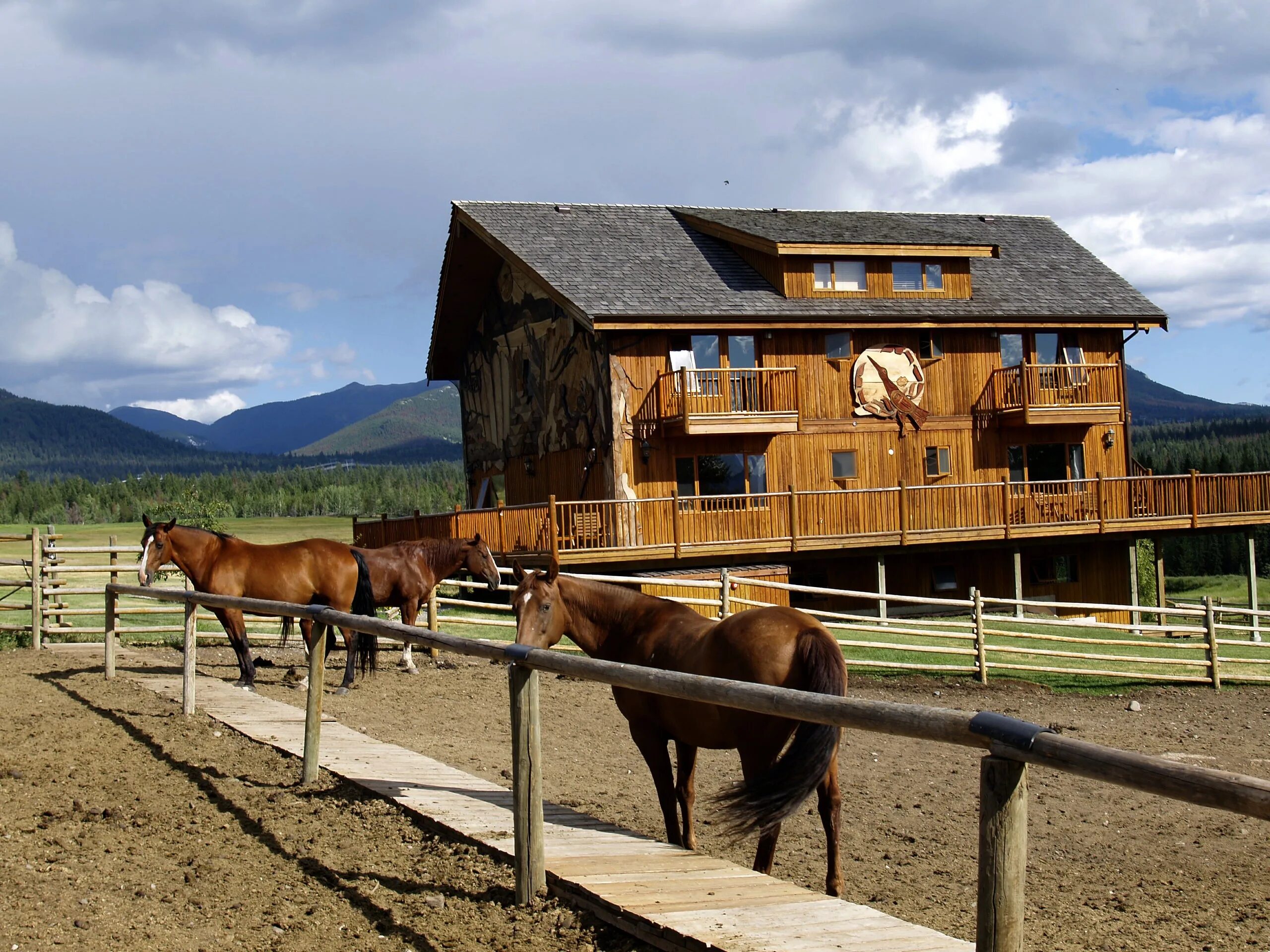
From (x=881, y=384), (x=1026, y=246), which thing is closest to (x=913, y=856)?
(x=881, y=384)

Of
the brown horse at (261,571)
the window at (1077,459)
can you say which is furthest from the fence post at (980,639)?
the window at (1077,459)

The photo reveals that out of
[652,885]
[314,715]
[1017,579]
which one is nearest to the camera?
[652,885]

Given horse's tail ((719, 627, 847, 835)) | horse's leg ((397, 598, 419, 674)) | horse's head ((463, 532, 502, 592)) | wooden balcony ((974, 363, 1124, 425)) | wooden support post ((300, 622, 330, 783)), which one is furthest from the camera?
wooden balcony ((974, 363, 1124, 425))

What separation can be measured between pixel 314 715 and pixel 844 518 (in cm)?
1884

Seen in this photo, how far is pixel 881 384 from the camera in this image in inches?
1093

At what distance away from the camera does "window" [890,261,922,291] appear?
28.8m

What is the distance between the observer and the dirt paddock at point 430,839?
204 inches

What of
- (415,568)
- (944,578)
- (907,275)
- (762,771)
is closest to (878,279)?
A: (907,275)

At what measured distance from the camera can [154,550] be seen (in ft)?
43.1

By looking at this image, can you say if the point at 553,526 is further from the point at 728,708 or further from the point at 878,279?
the point at 728,708

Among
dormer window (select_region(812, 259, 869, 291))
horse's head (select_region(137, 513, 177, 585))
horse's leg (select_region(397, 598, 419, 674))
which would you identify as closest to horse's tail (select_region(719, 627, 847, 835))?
horse's head (select_region(137, 513, 177, 585))

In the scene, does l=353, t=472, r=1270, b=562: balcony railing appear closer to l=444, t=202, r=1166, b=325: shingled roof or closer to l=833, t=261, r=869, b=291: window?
l=444, t=202, r=1166, b=325: shingled roof

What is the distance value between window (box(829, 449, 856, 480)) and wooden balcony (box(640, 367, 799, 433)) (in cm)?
167

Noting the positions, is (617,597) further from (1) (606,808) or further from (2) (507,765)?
(2) (507,765)
